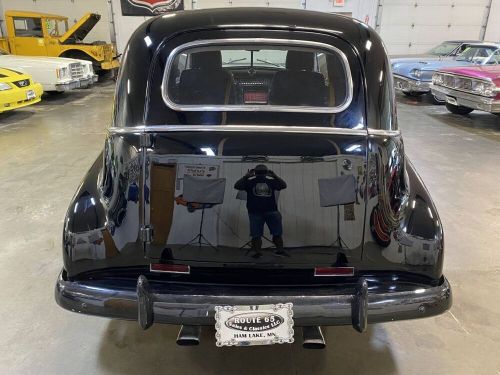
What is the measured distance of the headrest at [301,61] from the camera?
275 centimetres

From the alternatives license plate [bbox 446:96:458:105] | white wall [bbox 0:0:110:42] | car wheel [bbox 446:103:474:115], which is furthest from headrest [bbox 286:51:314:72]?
white wall [bbox 0:0:110:42]

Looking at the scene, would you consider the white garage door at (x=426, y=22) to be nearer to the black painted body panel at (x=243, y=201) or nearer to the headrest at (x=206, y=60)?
the headrest at (x=206, y=60)

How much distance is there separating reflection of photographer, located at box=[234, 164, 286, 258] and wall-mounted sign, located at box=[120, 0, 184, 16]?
14.9m

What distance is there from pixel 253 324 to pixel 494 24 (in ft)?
59.6

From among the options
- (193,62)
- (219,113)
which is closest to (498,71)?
(193,62)

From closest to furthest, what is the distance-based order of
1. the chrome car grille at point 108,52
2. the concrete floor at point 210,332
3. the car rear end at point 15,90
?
the concrete floor at point 210,332 < the car rear end at point 15,90 < the chrome car grille at point 108,52

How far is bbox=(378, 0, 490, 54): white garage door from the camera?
15.4m

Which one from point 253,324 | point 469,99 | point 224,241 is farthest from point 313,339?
point 469,99

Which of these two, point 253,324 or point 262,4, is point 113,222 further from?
point 262,4

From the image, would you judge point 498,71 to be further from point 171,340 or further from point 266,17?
point 171,340

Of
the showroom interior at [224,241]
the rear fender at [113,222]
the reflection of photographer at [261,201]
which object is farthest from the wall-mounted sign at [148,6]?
the reflection of photographer at [261,201]

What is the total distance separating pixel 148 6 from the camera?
14883 mm

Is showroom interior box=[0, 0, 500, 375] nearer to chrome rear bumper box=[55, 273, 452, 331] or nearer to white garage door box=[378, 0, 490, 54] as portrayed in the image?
chrome rear bumper box=[55, 273, 452, 331]

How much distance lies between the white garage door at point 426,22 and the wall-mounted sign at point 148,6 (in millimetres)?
7869
